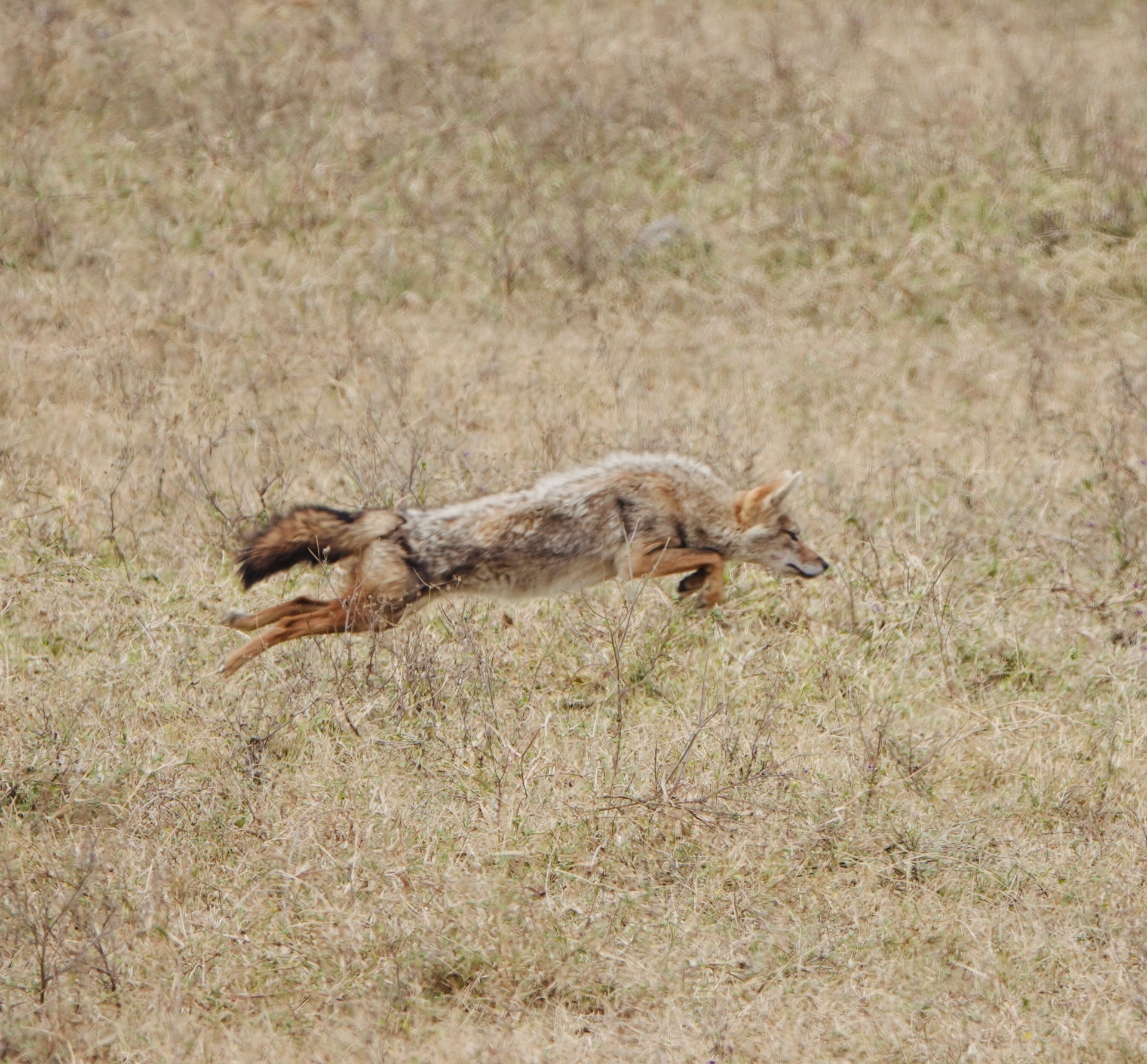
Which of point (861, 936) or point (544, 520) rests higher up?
point (544, 520)

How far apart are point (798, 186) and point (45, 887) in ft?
37.5

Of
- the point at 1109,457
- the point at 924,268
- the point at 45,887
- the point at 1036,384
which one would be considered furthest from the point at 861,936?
the point at 924,268

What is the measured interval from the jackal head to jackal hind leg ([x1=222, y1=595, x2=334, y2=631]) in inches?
98.8

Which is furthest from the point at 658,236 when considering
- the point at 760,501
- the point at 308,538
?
the point at 308,538

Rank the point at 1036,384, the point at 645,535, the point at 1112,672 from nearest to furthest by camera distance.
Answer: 1. the point at 1112,672
2. the point at 645,535
3. the point at 1036,384

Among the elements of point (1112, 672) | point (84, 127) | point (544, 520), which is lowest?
point (1112, 672)

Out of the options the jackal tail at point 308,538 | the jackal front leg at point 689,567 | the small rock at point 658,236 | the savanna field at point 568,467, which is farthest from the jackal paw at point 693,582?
the small rock at point 658,236

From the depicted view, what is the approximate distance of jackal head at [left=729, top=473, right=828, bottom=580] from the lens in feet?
26.5

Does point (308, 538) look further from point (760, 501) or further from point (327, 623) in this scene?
point (760, 501)

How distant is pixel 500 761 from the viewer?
5945 millimetres

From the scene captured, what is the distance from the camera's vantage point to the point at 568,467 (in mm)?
8727

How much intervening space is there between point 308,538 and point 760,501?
2695 millimetres

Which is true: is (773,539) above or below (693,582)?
above

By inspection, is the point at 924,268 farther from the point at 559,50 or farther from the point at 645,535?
the point at 645,535
